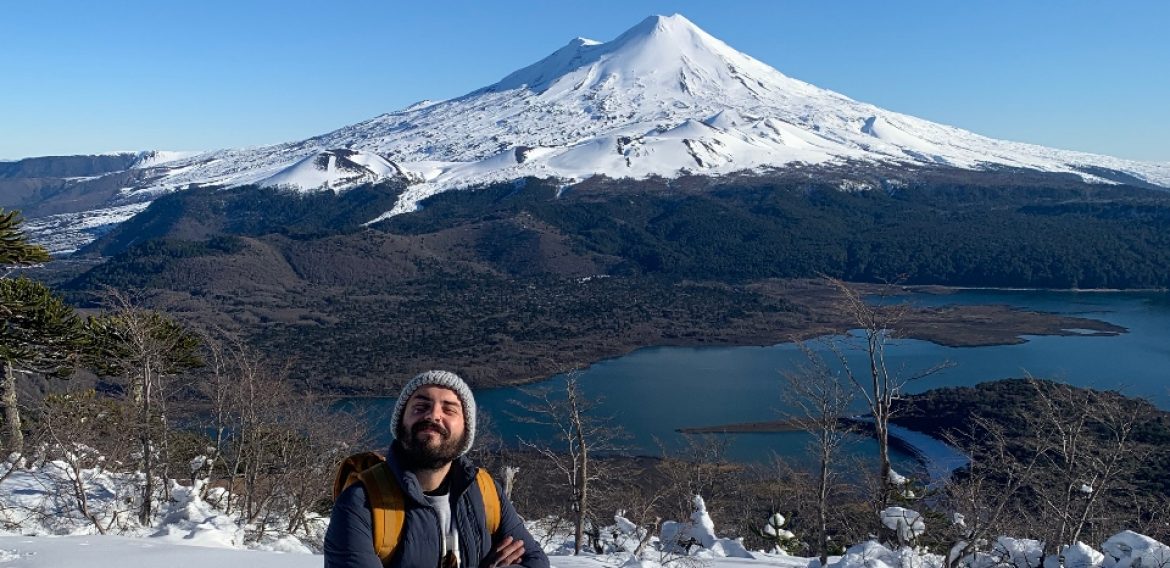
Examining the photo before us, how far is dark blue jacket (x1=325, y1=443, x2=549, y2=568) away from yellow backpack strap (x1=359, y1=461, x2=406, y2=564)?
0.01 metres

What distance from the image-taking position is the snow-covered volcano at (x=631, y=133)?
91875mm

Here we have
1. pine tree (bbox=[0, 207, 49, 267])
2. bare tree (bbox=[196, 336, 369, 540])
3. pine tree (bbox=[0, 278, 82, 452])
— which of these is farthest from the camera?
pine tree (bbox=[0, 278, 82, 452])

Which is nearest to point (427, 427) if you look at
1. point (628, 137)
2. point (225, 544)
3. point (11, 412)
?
point (225, 544)

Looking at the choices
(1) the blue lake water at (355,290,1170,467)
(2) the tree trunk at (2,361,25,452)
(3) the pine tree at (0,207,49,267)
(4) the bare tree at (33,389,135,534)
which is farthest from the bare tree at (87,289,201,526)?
(1) the blue lake water at (355,290,1170,467)

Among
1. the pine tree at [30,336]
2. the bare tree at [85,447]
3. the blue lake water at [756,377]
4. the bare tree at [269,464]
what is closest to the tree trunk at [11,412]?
the pine tree at [30,336]

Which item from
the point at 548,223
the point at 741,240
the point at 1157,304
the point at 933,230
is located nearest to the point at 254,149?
the point at 548,223

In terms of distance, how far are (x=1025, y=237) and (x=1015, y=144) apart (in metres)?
73.2

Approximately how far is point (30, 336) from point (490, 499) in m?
6.65

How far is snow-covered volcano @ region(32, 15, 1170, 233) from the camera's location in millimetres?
91875

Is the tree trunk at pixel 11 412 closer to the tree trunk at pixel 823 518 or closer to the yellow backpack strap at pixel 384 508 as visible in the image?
the tree trunk at pixel 823 518

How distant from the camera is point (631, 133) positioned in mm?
97688

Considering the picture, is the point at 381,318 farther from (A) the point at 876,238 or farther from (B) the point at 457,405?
(B) the point at 457,405

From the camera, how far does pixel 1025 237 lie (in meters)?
62.0

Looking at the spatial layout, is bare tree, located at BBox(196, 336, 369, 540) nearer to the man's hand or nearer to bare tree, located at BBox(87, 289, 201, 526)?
bare tree, located at BBox(87, 289, 201, 526)
